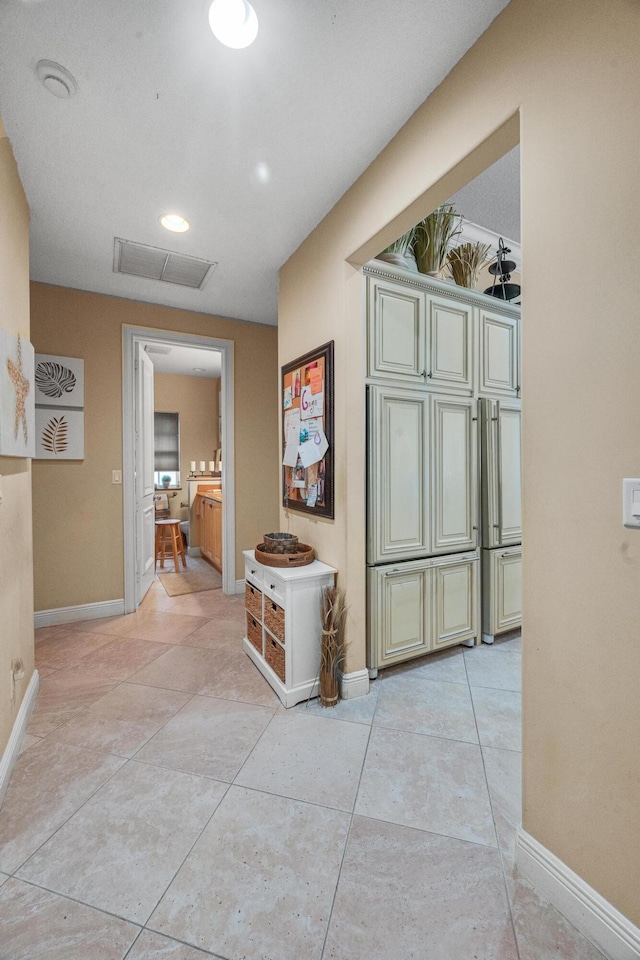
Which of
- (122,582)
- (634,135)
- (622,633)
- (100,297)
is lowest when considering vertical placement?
(122,582)

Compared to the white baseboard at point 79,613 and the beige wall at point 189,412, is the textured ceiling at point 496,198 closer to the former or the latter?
the white baseboard at point 79,613

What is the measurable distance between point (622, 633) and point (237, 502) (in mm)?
3247

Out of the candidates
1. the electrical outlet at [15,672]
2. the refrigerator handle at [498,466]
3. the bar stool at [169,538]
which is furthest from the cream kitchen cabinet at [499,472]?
the bar stool at [169,538]

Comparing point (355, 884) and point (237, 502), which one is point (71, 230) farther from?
point (355, 884)

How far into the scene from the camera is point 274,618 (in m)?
2.18

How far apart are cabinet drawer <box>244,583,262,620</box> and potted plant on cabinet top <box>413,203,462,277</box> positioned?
2133mm

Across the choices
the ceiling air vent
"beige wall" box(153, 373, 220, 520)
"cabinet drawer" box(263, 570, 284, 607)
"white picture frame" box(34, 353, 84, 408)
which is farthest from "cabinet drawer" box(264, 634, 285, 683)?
"beige wall" box(153, 373, 220, 520)

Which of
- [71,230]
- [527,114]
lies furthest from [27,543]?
[527,114]

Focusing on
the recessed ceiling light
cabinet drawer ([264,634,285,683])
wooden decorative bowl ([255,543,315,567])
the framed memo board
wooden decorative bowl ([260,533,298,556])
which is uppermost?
the recessed ceiling light

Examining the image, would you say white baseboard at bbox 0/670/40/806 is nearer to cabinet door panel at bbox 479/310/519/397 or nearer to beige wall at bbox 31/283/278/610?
beige wall at bbox 31/283/278/610

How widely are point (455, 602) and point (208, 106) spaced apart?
2699mm

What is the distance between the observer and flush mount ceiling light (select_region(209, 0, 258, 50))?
121cm

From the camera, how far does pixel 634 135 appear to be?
0.93 metres

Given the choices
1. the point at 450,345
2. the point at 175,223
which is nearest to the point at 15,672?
the point at 175,223
